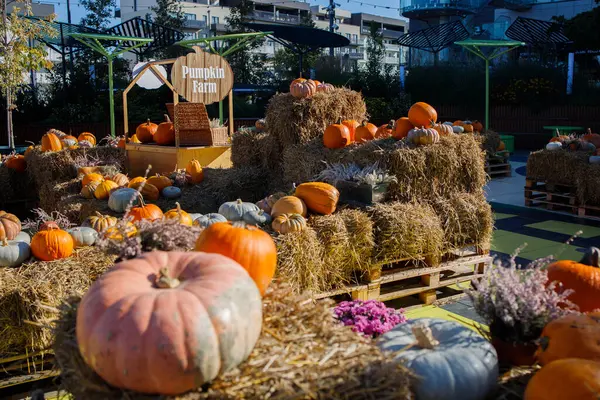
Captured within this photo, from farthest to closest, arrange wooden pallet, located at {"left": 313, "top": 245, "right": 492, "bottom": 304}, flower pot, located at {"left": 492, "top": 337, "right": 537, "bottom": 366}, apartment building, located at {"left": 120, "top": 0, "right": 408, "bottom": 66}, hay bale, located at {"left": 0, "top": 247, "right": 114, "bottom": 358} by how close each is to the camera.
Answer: apartment building, located at {"left": 120, "top": 0, "right": 408, "bottom": 66}
wooden pallet, located at {"left": 313, "top": 245, "right": 492, "bottom": 304}
hay bale, located at {"left": 0, "top": 247, "right": 114, "bottom": 358}
flower pot, located at {"left": 492, "top": 337, "right": 537, "bottom": 366}

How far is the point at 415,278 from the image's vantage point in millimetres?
5715

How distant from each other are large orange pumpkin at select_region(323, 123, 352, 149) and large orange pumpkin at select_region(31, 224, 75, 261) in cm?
319

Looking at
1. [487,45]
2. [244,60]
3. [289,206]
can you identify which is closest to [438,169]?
[289,206]

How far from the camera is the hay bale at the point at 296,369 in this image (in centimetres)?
199

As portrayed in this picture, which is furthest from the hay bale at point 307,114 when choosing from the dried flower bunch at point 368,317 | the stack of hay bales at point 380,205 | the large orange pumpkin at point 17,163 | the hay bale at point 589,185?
the large orange pumpkin at point 17,163

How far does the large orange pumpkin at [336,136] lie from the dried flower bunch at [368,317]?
3099 mm

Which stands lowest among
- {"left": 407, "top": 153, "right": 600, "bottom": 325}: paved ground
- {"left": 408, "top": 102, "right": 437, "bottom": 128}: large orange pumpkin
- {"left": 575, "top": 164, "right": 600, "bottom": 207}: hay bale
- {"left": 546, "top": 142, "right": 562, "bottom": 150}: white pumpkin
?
{"left": 407, "top": 153, "right": 600, "bottom": 325}: paved ground

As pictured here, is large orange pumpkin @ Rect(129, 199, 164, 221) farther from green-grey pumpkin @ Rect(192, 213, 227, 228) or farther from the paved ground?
the paved ground

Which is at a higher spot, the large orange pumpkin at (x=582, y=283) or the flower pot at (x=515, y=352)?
the large orange pumpkin at (x=582, y=283)

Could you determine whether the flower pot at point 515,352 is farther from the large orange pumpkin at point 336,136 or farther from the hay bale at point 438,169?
the large orange pumpkin at point 336,136

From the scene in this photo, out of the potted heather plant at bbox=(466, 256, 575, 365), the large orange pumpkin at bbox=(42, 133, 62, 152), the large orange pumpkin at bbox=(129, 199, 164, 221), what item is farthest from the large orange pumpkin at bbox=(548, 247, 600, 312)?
the large orange pumpkin at bbox=(42, 133, 62, 152)

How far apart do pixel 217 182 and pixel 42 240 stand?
11.8ft

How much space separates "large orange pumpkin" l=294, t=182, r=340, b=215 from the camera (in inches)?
205

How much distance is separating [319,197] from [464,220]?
1607 mm
